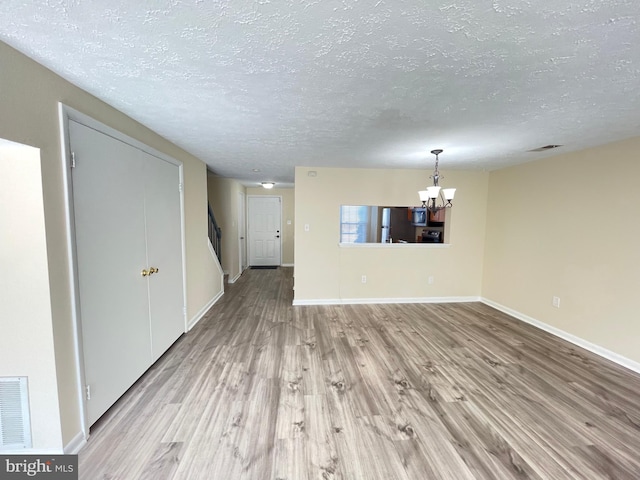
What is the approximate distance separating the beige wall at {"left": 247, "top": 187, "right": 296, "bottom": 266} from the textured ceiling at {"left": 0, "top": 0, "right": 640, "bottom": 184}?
490 cm

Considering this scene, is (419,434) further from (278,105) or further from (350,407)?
(278,105)

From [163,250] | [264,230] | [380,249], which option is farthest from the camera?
[264,230]

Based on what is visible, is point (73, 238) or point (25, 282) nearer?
point (25, 282)

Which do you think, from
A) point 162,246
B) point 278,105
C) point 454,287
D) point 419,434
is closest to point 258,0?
point 278,105

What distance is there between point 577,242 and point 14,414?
5.07 m

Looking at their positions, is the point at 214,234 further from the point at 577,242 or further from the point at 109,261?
the point at 577,242

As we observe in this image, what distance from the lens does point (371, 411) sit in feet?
6.24

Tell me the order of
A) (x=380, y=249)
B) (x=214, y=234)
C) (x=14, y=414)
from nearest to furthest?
1. (x=14, y=414)
2. (x=380, y=249)
3. (x=214, y=234)

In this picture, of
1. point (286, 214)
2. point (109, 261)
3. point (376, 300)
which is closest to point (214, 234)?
point (286, 214)

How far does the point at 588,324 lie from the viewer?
2.87 m

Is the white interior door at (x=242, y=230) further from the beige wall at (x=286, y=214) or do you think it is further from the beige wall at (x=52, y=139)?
the beige wall at (x=52, y=139)

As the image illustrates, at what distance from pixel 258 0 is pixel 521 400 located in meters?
3.05

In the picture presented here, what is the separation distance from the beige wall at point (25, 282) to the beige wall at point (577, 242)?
469 cm

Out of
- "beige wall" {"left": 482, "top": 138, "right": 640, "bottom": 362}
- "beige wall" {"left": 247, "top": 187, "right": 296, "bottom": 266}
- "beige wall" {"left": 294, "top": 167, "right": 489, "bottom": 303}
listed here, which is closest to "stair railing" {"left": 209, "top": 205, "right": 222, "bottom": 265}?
"beige wall" {"left": 294, "top": 167, "right": 489, "bottom": 303}
